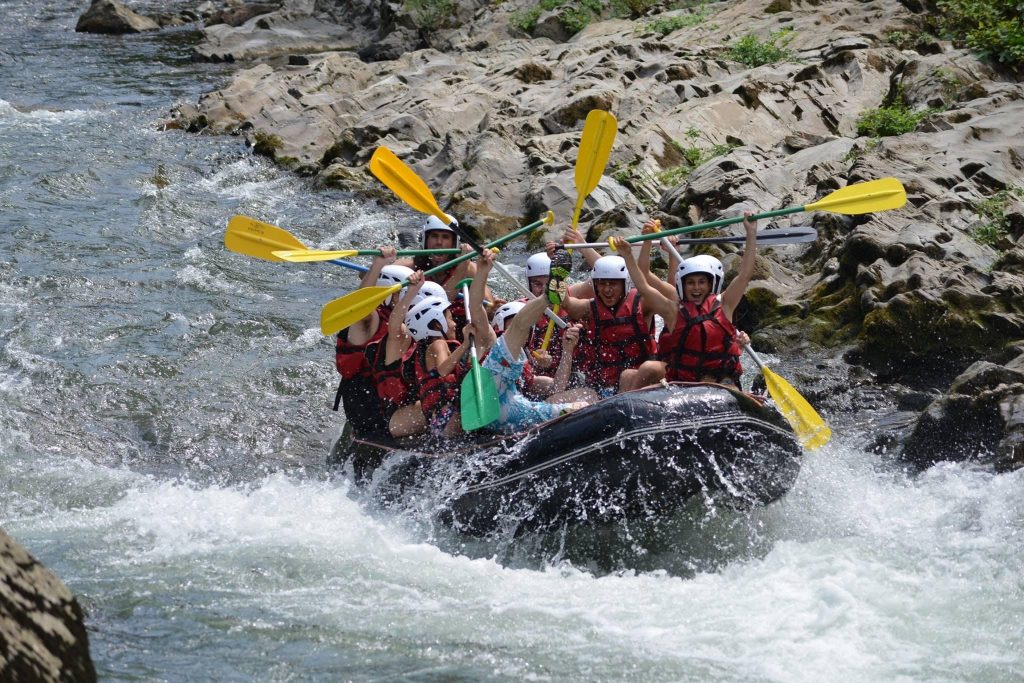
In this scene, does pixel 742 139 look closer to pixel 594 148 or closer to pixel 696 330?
pixel 594 148

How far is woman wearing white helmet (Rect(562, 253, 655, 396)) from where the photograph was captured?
6953 millimetres

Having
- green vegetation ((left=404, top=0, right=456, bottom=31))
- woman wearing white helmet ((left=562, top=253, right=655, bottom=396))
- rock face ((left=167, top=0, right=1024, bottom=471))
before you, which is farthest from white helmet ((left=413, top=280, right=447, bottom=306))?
green vegetation ((left=404, top=0, right=456, bottom=31))

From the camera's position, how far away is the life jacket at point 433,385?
21.8 feet

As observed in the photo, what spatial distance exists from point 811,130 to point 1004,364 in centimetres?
608

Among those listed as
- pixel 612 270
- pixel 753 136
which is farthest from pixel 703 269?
pixel 753 136

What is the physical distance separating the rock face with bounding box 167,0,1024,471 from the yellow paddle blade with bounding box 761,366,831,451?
1828 millimetres

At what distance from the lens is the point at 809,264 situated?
32.6 ft

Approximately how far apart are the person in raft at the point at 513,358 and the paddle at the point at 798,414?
1.04 m

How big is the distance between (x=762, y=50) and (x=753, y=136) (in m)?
2.48

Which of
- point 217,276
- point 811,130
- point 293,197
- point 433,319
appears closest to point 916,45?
point 811,130

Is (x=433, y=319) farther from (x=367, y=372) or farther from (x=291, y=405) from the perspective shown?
(x=291, y=405)

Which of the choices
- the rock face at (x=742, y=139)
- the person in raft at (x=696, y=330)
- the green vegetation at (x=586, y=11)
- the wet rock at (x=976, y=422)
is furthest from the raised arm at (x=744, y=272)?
the green vegetation at (x=586, y=11)

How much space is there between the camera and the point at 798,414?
663 centimetres

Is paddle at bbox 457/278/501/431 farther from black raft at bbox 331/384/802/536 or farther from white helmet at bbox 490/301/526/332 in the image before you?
white helmet at bbox 490/301/526/332
